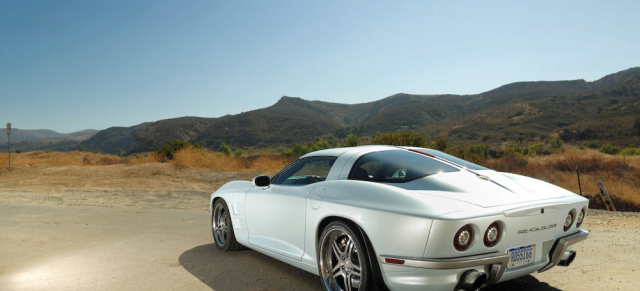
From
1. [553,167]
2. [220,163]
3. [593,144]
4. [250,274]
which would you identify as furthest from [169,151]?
[593,144]

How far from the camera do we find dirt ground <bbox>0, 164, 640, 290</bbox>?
14.9 ft

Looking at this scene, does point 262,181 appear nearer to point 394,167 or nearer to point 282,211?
point 282,211

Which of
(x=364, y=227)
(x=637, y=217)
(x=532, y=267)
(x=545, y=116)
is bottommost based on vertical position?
(x=637, y=217)

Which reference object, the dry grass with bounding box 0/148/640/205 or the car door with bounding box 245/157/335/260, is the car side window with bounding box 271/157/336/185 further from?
the dry grass with bounding box 0/148/640/205

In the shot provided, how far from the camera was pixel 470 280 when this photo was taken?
3133 mm

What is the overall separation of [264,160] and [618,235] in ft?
57.0

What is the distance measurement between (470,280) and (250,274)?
2.48m

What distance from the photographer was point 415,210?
3.20 metres

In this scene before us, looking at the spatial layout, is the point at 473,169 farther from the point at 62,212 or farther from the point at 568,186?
the point at 568,186

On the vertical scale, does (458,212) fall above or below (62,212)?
above

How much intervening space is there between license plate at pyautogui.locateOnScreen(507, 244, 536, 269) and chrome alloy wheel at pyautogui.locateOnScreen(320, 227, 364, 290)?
1063 mm

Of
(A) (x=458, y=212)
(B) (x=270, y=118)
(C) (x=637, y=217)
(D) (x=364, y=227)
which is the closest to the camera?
(A) (x=458, y=212)

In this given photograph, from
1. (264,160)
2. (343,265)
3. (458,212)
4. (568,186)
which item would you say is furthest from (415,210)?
(264,160)

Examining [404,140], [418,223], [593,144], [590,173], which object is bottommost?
[590,173]
